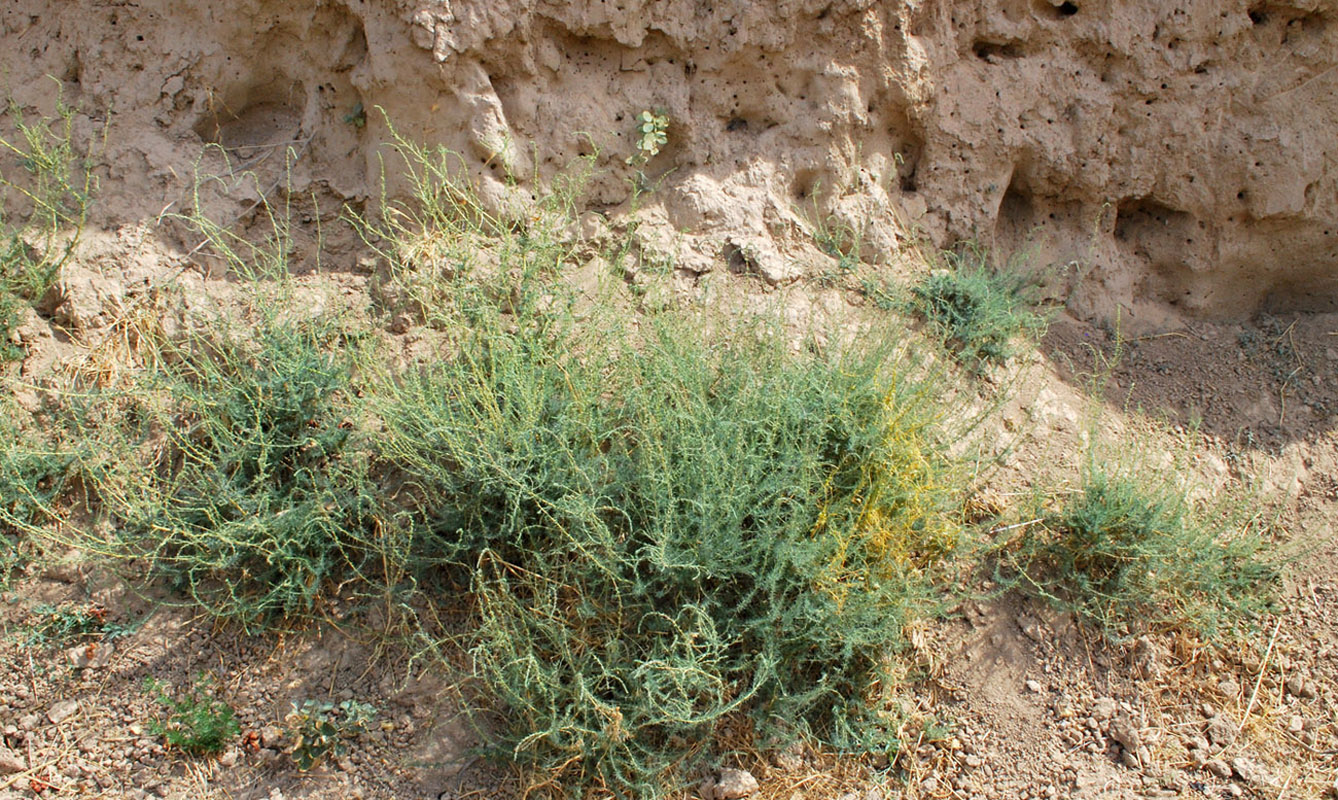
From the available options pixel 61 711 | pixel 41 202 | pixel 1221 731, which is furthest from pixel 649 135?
pixel 1221 731

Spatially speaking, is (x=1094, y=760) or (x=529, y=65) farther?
(x=529, y=65)

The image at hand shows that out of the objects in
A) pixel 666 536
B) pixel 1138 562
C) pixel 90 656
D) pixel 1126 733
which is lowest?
pixel 1126 733

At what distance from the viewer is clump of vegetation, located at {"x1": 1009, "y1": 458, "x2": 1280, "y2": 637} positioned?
3.00m

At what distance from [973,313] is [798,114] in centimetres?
104

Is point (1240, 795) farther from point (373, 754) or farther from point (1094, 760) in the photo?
point (373, 754)

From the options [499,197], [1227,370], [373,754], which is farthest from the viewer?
[1227,370]

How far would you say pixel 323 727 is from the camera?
2555 mm

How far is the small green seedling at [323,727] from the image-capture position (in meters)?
2.55

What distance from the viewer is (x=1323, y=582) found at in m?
3.25

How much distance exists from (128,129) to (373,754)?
2.43 meters

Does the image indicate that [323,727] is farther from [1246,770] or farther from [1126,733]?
[1246,770]

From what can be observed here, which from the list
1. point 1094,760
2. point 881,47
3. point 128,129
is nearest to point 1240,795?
point 1094,760

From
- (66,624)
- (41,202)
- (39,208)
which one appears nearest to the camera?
(66,624)

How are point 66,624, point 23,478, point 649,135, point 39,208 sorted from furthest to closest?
point 649,135
point 39,208
point 23,478
point 66,624
